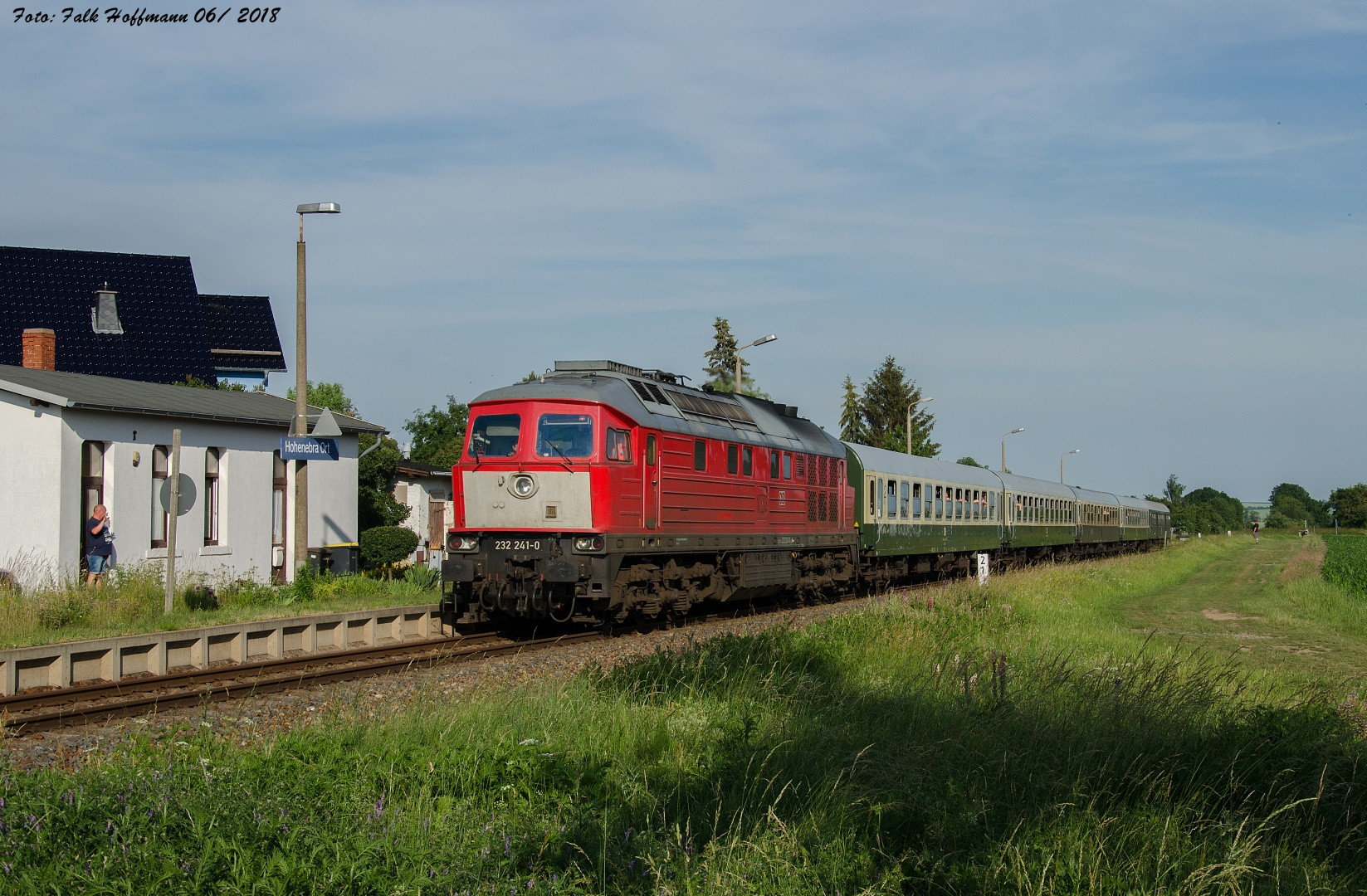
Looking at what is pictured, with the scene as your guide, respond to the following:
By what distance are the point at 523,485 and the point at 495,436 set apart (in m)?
0.90

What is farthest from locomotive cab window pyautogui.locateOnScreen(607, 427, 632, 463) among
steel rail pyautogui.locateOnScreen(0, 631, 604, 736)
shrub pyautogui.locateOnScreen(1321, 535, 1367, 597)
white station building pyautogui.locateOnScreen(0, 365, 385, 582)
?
shrub pyautogui.locateOnScreen(1321, 535, 1367, 597)

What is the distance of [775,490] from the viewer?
20.6 meters

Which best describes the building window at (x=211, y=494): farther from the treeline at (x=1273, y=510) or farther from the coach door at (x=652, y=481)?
the treeline at (x=1273, y=510)

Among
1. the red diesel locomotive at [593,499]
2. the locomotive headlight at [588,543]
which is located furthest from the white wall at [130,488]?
the locomotive headlight at [588,543]

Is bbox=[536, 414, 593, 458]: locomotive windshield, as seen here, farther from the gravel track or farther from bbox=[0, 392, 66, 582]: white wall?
bbox=[0, 392, 66, 582]: white wall

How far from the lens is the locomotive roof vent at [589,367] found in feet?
56.7

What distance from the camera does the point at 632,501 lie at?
15883 millimetres

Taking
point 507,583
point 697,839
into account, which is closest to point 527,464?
point 507,583

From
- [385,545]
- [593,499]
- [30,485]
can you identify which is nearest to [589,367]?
[593,499]

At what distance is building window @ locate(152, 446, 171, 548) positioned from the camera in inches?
805

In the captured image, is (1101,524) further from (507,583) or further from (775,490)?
(507,583)

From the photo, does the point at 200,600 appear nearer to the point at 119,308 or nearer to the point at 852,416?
the point at 119,308

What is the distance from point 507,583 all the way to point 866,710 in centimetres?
764

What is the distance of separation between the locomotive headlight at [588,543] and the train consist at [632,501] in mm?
18
